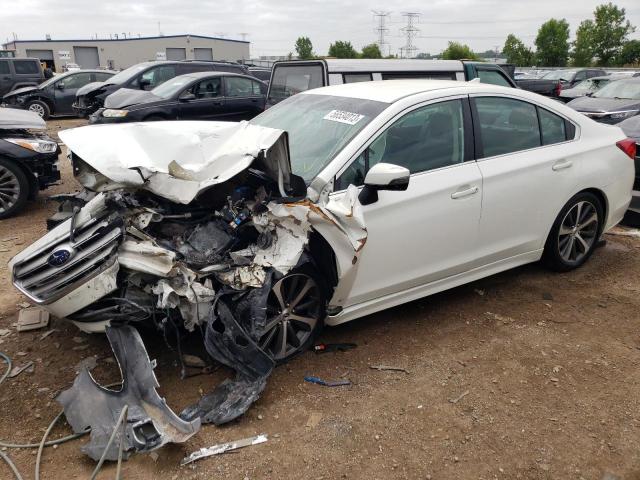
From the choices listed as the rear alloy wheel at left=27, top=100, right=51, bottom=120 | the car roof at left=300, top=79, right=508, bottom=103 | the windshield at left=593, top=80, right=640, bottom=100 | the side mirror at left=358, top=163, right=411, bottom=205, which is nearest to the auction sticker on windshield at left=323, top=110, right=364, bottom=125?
the car roof at left=300, top=79, right=508, bottom=103

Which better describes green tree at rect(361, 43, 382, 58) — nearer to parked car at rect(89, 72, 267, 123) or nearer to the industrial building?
the industrial building

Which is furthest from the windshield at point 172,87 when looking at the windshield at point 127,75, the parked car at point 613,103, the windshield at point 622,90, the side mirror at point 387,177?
the windshield at point 622,90

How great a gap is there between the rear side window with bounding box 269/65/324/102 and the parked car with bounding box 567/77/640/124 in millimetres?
6942

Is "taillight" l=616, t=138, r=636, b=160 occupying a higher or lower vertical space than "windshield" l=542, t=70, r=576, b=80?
lower

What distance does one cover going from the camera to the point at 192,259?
3.00 m

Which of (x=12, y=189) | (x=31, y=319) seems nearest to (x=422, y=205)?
(x=31, y=319)

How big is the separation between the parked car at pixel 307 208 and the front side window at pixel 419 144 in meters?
0.01

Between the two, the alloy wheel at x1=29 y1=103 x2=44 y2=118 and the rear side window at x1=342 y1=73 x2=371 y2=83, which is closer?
the rear side window at x1=342 y1=73 x2=371 y2=83

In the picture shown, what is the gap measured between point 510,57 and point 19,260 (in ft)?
181

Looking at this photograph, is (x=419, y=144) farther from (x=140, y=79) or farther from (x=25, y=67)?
(x=25, y=67)

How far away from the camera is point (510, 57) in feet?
168

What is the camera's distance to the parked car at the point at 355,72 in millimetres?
7527

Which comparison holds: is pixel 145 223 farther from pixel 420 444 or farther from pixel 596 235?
pixel 596 235

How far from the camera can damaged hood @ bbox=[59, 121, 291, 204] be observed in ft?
9.88
